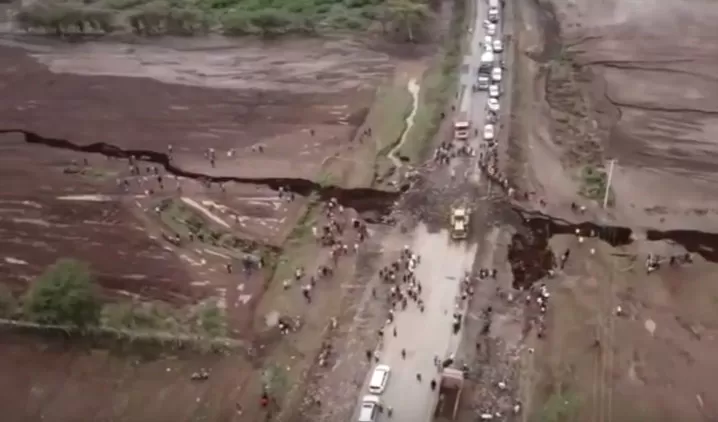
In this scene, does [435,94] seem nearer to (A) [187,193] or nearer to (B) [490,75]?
(B) [490,75]

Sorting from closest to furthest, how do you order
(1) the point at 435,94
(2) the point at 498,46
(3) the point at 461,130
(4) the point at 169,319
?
(4) the point at 169,319
(3) the point at 461,130
(1) the point at 435,94
(2) the point at 498,46

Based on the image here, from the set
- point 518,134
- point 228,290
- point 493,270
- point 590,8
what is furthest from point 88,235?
point 590,8

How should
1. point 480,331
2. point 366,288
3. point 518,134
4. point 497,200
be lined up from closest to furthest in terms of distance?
point 480,331
point 366,288
point 497,200
point 518,134

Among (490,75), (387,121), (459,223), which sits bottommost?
(459,223)

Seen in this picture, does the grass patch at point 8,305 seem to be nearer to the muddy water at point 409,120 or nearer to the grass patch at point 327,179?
the grass patch at point 327,179

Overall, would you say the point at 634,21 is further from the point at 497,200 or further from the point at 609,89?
the point at 497,200

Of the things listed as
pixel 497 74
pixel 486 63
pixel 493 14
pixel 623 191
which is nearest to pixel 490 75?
pixel 497 74
